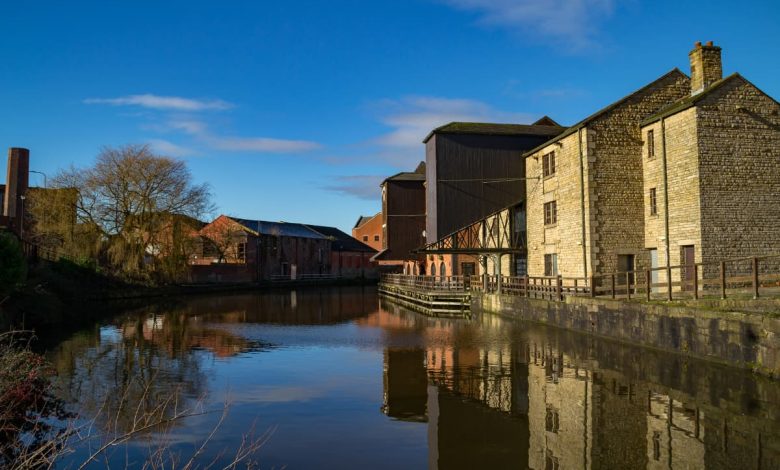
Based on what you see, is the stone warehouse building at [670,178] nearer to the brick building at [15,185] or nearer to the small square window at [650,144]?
the small square window at [650,144]

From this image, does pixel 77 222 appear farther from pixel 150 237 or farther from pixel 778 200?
pixel 778 200

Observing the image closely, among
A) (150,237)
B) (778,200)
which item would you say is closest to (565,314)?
(778,200)

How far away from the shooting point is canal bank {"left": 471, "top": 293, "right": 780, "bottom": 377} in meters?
12.4

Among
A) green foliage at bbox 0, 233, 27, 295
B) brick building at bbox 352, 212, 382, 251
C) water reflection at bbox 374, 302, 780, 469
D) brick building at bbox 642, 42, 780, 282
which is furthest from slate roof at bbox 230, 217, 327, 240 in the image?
water reflection at bbox 374, 302, 780, 469

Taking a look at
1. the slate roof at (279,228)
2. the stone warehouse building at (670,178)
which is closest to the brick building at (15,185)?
the slate roof at (279,228)

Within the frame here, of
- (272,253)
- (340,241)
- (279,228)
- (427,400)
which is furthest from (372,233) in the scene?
(427,400)

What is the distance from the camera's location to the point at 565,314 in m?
21.7

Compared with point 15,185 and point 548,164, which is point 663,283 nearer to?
point 548,164

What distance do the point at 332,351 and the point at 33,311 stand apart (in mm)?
13191

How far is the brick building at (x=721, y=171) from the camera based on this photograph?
20.5m

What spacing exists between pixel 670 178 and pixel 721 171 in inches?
71.2

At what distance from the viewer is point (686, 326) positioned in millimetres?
14945

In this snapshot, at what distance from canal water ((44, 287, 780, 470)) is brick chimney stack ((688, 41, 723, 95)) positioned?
10235 mm

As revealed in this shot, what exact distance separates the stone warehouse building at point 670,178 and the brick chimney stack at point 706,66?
4cm
